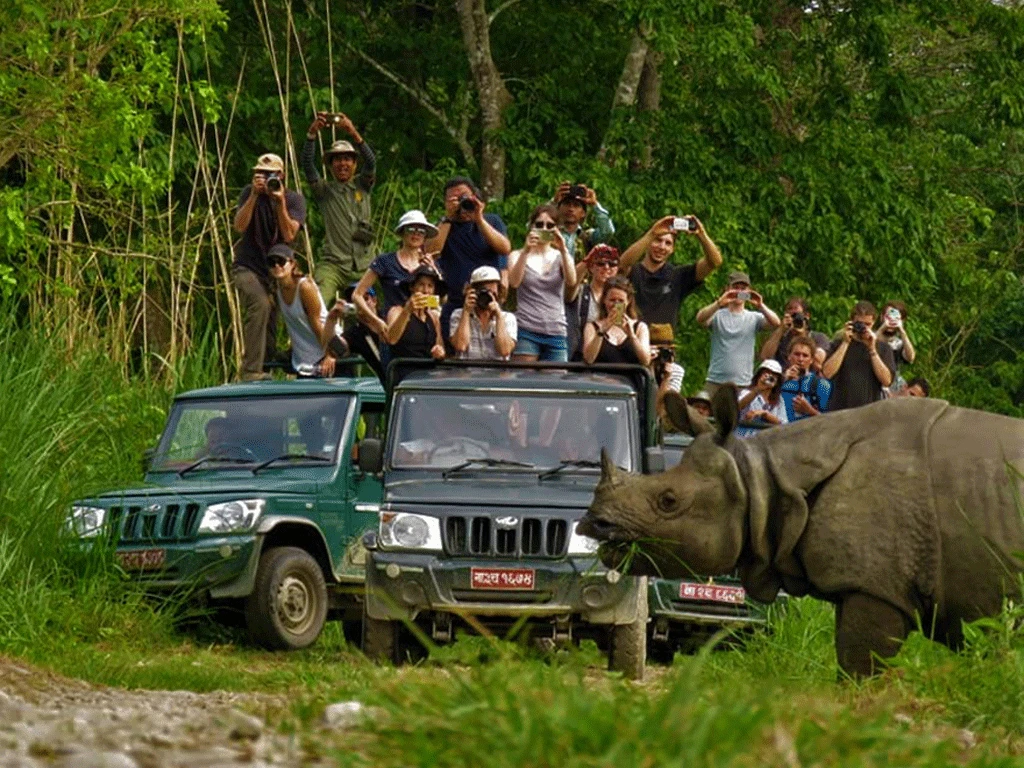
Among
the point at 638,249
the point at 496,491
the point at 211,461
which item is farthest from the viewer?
the point at 638,249

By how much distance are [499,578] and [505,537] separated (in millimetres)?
264

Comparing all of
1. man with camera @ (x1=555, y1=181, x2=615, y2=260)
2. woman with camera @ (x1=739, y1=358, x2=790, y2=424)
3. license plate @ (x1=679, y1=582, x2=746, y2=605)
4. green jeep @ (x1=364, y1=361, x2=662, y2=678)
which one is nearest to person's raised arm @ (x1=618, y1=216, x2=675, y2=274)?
man with camera @ (x1=555, y1=181, x2=615, y2=260)

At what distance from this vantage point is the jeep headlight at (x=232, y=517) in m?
15.7

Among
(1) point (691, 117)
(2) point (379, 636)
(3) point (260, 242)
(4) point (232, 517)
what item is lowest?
(2) point (379, 636)

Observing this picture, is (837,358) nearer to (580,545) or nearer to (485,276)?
(485,276)

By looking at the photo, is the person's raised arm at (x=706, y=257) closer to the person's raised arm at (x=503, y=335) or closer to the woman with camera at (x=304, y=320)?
the person's raised arm at (x=503, y=335)

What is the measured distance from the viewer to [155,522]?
15883 mm

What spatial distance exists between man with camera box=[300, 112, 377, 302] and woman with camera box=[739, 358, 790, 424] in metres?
3.11

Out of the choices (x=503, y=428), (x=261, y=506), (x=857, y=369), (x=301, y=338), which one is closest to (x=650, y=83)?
(x=857, y=369)

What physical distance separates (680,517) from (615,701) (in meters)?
6.06

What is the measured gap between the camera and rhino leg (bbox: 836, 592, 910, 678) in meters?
10.9

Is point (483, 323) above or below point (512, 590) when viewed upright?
above

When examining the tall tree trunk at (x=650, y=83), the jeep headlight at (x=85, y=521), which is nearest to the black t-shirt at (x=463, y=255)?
the jeep headlight at (x=85, y=521)

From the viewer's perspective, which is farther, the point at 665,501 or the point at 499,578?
the point at 499,578
